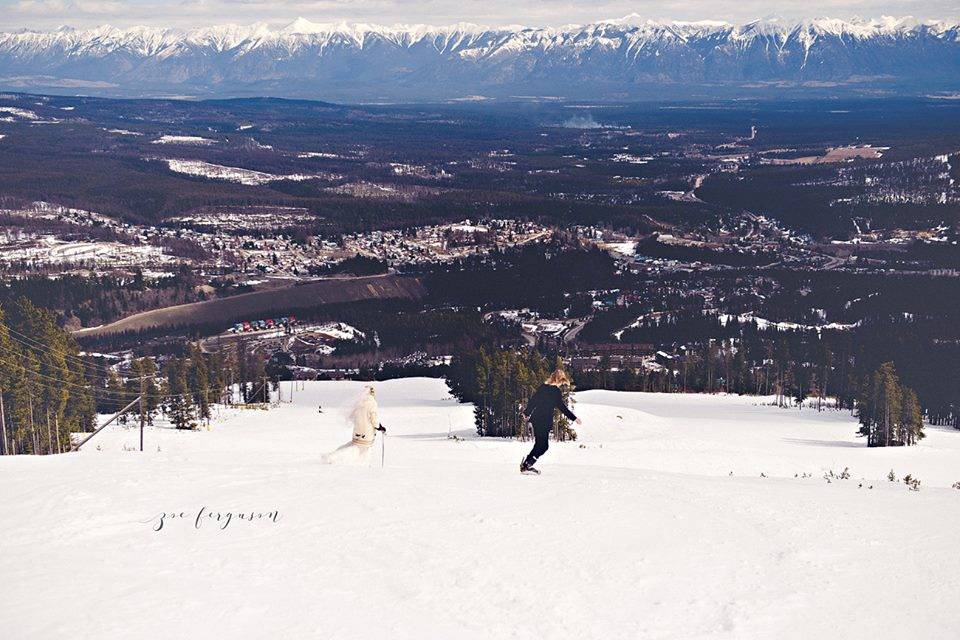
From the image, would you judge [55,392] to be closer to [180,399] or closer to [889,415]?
Result: [180,399]

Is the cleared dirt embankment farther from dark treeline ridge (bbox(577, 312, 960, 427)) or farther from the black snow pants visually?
the black snow pants

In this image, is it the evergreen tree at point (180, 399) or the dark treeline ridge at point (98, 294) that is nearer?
the evergreen tree at point (180, 399)

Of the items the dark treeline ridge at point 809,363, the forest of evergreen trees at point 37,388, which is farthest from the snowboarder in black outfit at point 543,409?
the dark treeline ridge at point 809,363

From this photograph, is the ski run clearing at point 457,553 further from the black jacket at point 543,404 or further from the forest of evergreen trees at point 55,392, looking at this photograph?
the forest of evergreen trees at point 55,392

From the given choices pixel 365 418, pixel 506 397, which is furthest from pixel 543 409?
pixel 506 397

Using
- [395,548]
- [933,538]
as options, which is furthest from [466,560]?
[933,538]

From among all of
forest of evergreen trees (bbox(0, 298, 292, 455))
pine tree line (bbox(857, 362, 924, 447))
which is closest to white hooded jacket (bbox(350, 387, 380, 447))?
forest of evergreen trees (bbox(0, 298, 292, 455))

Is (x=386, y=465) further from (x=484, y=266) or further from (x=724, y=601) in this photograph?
(x=484, y=266)
